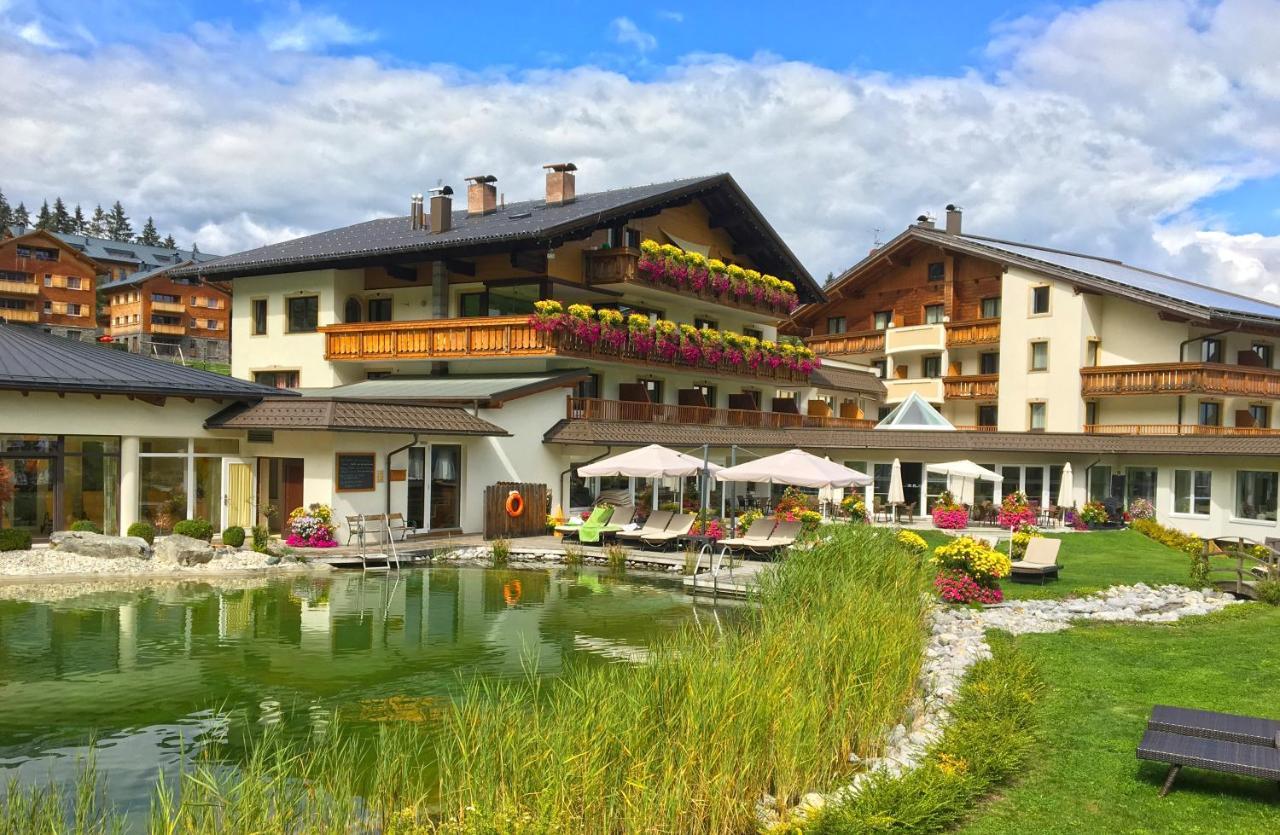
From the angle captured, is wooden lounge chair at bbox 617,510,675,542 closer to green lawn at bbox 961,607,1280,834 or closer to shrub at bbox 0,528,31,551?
green lawn at bbox 961,607,1280,834

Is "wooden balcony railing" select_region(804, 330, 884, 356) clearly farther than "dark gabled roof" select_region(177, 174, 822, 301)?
Yes

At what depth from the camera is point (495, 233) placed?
101 ft

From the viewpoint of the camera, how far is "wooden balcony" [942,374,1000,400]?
4150 cm

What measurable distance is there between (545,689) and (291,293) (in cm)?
2665

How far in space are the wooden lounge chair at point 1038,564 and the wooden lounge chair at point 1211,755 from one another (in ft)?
36.9

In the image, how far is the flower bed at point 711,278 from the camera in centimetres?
3294

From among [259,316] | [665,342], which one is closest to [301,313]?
[259,316]

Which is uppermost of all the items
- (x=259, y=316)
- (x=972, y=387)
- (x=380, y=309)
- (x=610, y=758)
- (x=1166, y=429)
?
(x=380, y=309)

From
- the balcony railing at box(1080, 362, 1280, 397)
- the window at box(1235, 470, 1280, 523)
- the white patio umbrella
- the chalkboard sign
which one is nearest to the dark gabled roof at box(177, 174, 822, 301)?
the chalkboard sign

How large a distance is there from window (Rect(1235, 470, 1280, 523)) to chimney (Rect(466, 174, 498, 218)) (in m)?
26.0

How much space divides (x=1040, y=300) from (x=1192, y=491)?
11.4 m

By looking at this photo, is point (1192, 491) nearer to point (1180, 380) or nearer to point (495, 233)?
point (1180, 380)

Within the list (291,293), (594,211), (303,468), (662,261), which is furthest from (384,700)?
(291,293)

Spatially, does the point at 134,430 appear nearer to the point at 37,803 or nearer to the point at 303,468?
the point at 303,468
